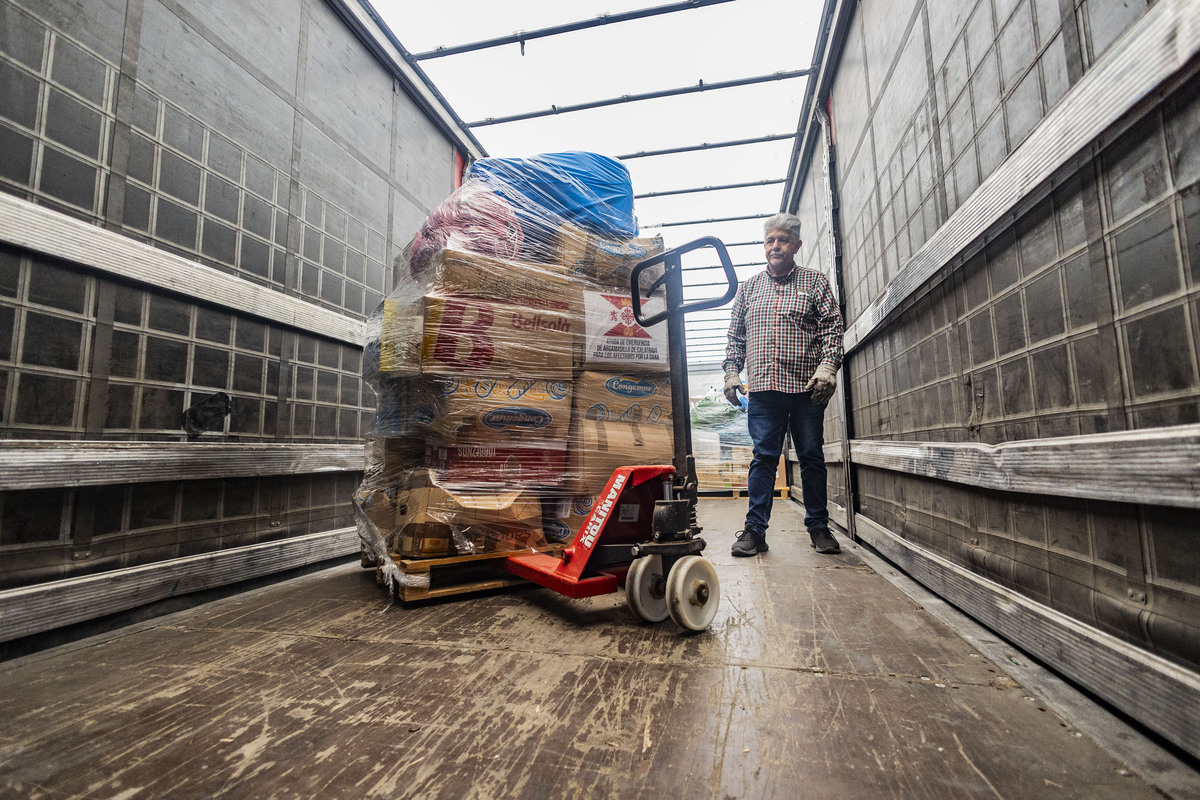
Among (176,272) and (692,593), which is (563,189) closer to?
(176,272)

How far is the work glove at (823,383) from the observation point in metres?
2.41

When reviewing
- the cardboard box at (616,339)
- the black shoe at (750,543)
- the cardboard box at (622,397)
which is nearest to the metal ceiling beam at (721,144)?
the cardboard box at (616,339)

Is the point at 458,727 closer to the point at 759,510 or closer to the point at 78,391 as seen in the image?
the point at 78,391

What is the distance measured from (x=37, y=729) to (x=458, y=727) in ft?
2.98

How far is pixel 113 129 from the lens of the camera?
1847mm

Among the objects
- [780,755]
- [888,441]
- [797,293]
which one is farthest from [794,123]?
[780,755]

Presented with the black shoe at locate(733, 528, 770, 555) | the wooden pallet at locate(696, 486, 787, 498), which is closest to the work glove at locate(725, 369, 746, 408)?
the black shoe at locate(733, 528, 770, 555)

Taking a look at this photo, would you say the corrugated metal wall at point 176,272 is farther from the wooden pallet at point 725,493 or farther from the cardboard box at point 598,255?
the wooden pallet at point 725,493

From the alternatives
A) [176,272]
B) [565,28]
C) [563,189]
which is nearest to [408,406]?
[176,272]

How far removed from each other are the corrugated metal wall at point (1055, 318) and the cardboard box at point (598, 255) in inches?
47.3

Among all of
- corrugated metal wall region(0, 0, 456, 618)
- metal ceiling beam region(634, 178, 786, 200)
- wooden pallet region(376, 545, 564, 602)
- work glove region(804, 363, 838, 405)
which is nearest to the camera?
corrugated metal wall region(0, 0, 456, 618)

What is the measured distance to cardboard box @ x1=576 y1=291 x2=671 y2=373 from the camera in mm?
2250

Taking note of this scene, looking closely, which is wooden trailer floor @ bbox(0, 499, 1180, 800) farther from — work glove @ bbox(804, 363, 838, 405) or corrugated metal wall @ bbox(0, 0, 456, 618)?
work glove @ bbox(804, 363, 838, 405)

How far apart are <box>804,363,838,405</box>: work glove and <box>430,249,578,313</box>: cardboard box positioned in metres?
1.24
